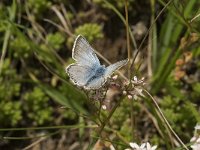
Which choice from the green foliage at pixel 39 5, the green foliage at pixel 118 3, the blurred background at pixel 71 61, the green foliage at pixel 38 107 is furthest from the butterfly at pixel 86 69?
the green foliage at pixel 39 5

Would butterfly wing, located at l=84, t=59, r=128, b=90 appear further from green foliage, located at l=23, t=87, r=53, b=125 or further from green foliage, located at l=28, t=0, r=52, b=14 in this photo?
green foliage, located at l=28, t=0, r=52, b=14

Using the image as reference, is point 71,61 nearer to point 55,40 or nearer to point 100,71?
point 55,40

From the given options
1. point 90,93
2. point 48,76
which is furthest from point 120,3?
point 90,93

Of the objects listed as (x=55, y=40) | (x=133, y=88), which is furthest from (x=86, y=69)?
(x=55, y=40)

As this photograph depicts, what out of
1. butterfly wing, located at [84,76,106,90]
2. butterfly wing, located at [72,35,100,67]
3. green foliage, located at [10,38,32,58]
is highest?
green foliage, located at [10,38,32,58]

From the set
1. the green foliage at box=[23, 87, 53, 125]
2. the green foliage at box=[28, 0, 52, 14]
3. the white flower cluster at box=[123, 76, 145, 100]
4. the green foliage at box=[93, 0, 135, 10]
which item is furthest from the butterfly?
the green foliage at box=[28, 0, 52, 14]

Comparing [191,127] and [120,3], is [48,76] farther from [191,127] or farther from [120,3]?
[191,127]

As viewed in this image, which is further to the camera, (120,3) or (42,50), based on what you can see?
(120,3)

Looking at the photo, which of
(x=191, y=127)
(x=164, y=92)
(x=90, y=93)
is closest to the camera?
(x=90, y=93)
